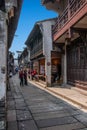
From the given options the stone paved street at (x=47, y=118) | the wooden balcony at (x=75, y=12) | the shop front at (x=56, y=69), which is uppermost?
the wooden balcony at (x=75, y=12)

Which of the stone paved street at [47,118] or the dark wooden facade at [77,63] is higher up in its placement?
the dark wooden facade at [77,63]

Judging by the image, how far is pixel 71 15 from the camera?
12.4 m

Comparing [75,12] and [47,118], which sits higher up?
[75,12]

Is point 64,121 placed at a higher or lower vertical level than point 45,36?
lower

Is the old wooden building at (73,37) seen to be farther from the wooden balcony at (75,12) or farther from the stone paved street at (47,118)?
the stone paved street at (47,118)

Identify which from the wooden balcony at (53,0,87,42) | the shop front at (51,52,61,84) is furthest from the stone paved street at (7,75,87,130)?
the shop front at (51,52,61,84)

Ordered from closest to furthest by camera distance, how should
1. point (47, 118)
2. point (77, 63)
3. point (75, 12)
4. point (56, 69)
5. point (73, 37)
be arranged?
point (47, 118) → point (75, 12) → point (73, 37) → point (77, 63) → point (56, 69)

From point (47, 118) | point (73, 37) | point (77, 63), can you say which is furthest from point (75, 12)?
point (47, 118)

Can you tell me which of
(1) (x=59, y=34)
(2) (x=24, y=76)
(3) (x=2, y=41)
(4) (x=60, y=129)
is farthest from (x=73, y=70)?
(3) (x=2, y=41)

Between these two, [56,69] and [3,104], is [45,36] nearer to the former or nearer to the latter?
[56,69]

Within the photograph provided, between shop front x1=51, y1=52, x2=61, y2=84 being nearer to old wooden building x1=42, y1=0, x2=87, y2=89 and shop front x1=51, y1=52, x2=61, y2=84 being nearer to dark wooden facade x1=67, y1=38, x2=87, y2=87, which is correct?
old wooden building x1=42, y1=0, x2=87, y2=89

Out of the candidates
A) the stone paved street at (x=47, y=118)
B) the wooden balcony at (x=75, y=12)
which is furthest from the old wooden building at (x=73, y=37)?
the stone paved street at (x=47, y=118)

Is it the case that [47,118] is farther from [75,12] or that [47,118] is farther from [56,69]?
[56,69]

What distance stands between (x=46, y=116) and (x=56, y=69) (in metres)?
12.8
